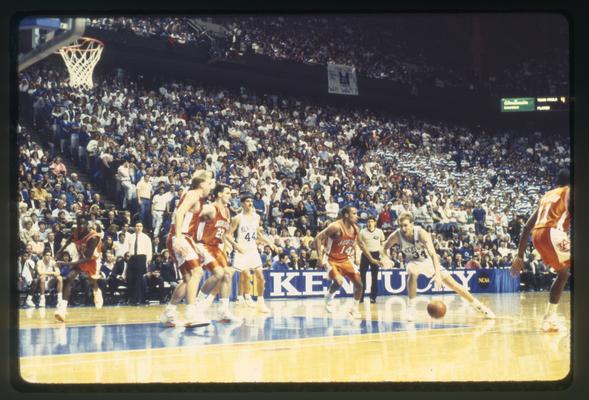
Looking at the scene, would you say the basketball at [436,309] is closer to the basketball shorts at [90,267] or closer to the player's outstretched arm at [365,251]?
the player's outstretched arm at [365,251]

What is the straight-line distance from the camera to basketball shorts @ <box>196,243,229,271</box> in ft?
15.9

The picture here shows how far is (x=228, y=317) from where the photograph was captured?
4.54 meters

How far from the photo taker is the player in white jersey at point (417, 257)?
498 cm

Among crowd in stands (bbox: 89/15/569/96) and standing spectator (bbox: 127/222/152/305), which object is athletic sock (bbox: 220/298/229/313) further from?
crowd in stands (bbox: 89/15/569/96)

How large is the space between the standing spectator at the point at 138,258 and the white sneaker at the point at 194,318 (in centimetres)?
29

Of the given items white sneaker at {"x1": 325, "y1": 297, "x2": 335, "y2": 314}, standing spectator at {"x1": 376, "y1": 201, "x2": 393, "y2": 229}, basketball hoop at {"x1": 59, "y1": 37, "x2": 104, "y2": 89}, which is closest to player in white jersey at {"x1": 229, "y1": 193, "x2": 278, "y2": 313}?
white sneaker at {"x1": 325, "y1": 297, "x2": 335, "y2": 314}

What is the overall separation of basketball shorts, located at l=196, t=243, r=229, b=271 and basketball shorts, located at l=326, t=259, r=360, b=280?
0.65 metres

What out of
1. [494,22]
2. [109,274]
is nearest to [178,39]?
[109,274]

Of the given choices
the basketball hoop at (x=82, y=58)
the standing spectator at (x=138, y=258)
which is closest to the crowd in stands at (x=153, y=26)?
the basketball hoop at (x=82, y=58)

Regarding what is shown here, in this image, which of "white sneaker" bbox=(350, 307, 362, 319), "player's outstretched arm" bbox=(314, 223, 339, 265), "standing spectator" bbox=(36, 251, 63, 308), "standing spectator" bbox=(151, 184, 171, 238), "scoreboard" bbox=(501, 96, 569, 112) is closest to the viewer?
"scoreboard" bbox=(501, 96, 569, 112)

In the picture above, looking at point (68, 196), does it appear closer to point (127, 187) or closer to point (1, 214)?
point (127, 187)

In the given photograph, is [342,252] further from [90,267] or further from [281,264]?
[90,267]

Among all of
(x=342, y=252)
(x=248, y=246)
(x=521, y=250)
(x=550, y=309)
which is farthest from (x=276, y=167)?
(x=550, y=309)
